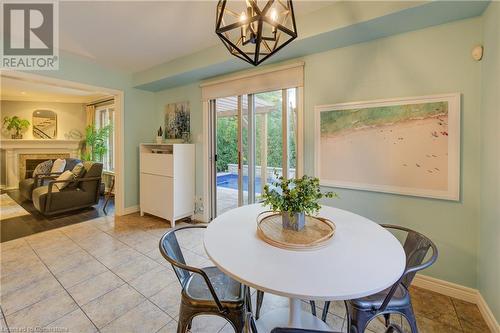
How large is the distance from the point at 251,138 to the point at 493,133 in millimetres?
2270

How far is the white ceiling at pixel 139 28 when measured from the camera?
2059 millimetres

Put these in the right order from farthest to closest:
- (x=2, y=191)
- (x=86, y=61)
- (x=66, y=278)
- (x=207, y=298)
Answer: (x=2, y=191) → (x=86, y=61) → (x=66, y=278) → (x=207, y=298)

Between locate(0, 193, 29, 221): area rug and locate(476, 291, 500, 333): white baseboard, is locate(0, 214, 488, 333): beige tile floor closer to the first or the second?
locate(476, 291, 500, 333): white baseboard

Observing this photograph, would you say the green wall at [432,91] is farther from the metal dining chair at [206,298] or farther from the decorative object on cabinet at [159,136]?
the decorative object on cabinet at [159,136]

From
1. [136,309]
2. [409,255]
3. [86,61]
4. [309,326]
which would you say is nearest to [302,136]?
[409,255]

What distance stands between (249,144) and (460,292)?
2.51m

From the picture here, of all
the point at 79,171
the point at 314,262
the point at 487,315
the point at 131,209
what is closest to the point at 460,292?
the point at 487,315

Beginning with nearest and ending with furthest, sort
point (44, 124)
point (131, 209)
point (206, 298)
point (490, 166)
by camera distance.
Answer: point (206, 298) → point (490, 166) → point (131, 209) → point (44, 124)

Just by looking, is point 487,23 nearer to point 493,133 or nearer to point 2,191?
point 493,133

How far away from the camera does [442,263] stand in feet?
6.31

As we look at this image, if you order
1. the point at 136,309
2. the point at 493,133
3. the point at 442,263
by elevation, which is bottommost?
the point at 136,309

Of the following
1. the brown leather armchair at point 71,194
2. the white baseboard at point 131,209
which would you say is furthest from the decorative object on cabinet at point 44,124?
the white baseboard at point 131,209

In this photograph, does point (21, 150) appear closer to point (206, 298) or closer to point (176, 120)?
point (176, 120)

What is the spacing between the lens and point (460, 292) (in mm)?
1834
